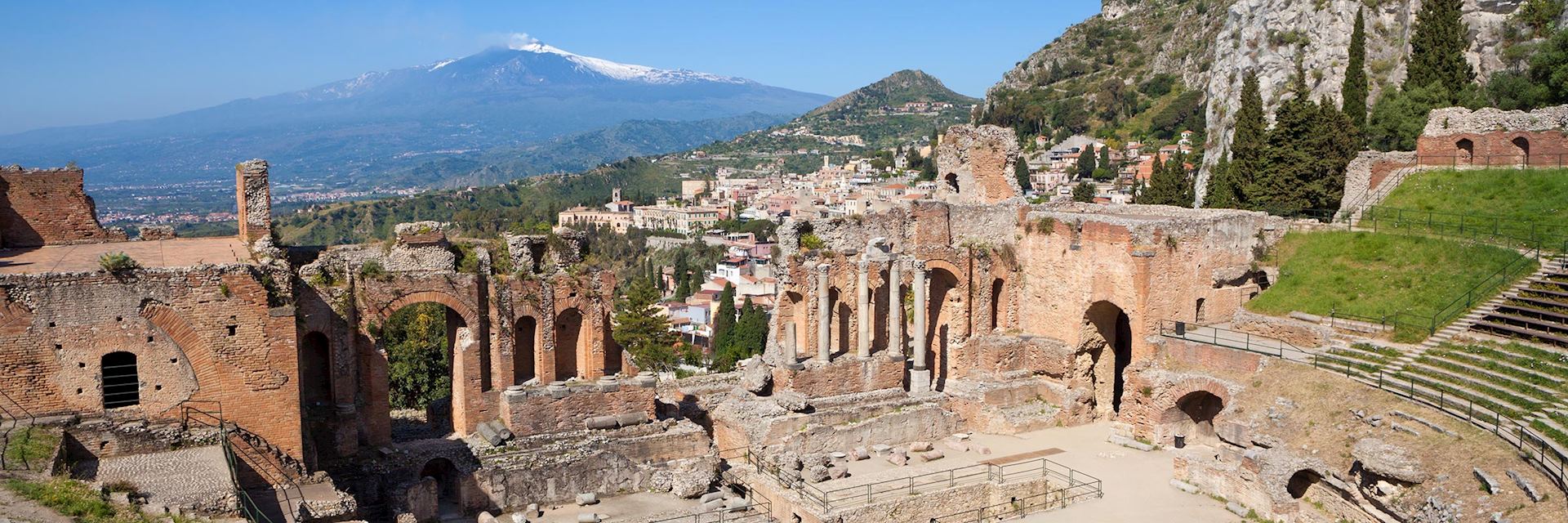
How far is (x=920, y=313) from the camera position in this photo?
93.0 feet

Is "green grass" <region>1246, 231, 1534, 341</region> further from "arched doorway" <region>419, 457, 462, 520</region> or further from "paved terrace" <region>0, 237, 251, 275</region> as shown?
"paved terrace" <region>0, 237, 251, 275</region>

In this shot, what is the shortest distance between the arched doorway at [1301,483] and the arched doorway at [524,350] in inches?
628

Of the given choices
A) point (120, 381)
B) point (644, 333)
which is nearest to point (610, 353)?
point (120, 381)

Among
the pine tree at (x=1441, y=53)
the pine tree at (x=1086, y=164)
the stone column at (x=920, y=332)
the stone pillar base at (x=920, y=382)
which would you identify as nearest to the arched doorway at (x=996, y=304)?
the stone column at (x=920, y=332)

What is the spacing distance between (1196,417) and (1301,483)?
15.1 feet

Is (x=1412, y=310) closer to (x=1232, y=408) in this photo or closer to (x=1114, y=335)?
(x=1232, y=408)

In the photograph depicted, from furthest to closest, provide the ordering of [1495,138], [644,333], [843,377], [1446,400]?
[644,333] < [1495,138] < [843,377] < [1446,400]

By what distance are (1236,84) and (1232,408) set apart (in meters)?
52.1

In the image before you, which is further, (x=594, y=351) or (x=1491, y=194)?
(x=1491, y=194)

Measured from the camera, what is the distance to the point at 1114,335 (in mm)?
29922

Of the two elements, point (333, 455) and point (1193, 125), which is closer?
point (333, 455)

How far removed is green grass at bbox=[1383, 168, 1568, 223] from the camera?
94.6ft

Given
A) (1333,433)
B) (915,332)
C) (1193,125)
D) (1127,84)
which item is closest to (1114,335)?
(915,332)

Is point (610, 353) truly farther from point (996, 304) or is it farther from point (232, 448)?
point (996, 304)
